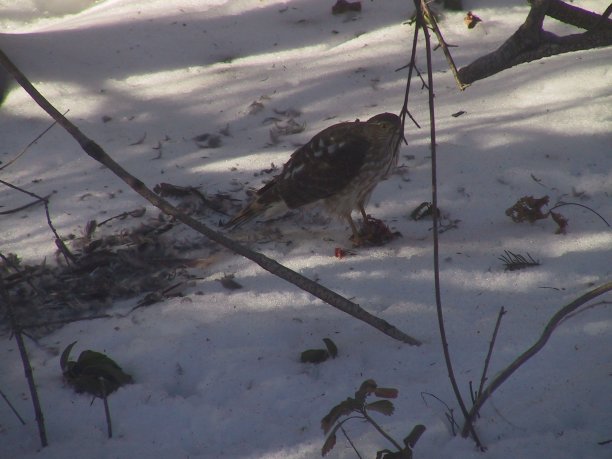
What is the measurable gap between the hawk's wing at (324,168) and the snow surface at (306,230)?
11.3 inches

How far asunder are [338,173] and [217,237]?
1.66 m

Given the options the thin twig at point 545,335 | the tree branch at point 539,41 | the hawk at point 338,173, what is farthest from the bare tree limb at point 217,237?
the tree branch at point 539,41

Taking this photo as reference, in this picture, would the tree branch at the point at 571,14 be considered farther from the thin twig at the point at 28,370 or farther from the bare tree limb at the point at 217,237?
the thin twig at the point at 28,370

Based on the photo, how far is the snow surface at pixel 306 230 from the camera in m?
2.45

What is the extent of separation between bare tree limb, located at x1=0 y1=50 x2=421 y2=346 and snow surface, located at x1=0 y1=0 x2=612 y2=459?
0.27 m

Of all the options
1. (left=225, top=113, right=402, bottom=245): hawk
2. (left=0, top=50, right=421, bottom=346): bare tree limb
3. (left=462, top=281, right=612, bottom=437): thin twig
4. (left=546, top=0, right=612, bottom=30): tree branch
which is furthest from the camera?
(left=225, top=113, right=402, bottom=245): hawk

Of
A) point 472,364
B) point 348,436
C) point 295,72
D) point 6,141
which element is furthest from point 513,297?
point 6,141

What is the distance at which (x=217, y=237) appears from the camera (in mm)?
2365

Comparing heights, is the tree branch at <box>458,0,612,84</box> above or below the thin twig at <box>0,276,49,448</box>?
above

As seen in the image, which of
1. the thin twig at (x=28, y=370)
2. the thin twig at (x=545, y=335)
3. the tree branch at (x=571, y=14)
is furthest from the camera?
the tree branch at (x=571, y=14)

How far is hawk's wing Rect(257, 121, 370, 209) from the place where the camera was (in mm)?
3879

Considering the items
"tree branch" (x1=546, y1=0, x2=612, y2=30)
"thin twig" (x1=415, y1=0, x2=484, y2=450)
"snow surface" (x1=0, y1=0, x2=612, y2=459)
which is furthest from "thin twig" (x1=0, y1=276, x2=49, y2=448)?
"tree branch" (x1=546, y1=0, x2=612, y2=30)

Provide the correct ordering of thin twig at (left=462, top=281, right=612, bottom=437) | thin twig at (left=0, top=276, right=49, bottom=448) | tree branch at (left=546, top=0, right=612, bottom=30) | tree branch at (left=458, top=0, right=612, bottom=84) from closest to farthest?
thin twig at (left=462, top=281, right=612, bottom=437) → thin twig at (left=0, top=276, right=49, bottom=448) → tree branch at (left=458, top=0, right=612, bottom=84) → tree branch at (left=546, top=0, right=612, bottom=30)

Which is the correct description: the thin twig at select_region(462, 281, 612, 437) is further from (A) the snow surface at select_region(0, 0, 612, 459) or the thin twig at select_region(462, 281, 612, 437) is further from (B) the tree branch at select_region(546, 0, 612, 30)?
(B) the tree branch at select_region(546, 0, 612, 30)
